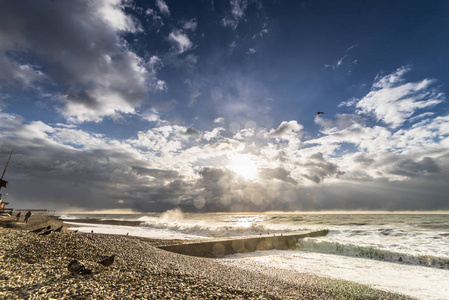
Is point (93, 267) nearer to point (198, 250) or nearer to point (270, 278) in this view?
point (270, 278)

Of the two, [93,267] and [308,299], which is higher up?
[93,267]

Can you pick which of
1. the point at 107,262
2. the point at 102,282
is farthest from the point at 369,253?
the point at 102,282

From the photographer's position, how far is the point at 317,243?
22234 mm

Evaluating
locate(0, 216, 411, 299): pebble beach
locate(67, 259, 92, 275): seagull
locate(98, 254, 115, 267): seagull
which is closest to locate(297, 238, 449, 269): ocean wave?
locate(0, 216, 411, 299): pebble beach

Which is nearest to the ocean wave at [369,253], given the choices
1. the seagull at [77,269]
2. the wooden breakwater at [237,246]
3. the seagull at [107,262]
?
the wooden breakwater at [237,246]

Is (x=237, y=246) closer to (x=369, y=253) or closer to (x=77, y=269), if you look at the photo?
(x=369, y=253)

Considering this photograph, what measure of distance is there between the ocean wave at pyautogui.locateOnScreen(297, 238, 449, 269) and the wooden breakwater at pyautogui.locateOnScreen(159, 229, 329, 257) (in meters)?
1.85

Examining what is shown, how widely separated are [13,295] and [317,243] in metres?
23.9

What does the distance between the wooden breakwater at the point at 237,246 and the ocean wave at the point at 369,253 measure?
185cm

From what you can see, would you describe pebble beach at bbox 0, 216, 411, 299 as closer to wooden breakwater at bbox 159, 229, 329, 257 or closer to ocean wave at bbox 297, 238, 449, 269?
wooden breakwater at bbox 159, 229, 329, 257

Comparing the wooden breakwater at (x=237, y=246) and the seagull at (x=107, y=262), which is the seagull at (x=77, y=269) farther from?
the wooden breakwater at (x=237, y=246)

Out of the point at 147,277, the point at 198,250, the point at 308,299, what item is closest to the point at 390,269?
the point at 308,299

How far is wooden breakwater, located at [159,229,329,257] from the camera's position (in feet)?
55.4

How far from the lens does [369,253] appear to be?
18.4 meters
